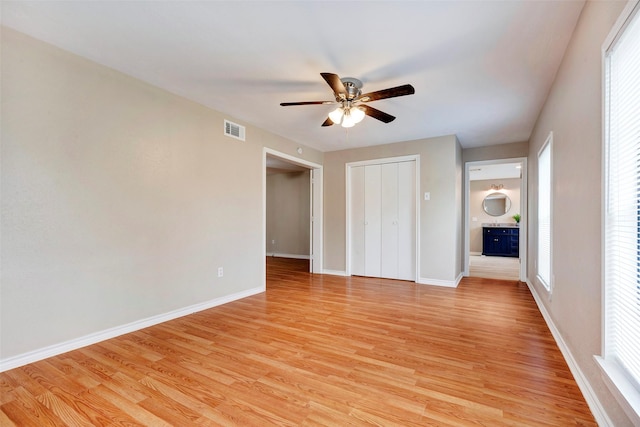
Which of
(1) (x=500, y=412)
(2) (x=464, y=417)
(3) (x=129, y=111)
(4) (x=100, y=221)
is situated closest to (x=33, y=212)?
(4) (x=100, y=221)

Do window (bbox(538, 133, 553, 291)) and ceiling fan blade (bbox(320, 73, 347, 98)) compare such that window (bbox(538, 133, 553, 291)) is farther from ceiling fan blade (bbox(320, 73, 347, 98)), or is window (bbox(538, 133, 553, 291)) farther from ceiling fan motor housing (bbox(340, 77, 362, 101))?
ceiling fan blade (bbox(320, 73, 347, 98))

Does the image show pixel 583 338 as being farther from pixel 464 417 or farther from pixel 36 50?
pixel 36 50

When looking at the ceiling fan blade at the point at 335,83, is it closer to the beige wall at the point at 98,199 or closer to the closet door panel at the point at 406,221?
the beige wall at the point at 98,199

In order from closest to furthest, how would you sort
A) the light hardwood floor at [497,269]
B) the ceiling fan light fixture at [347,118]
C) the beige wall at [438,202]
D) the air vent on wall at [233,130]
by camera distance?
1. the ceiling fan light fixture at [347,118]
2. the air vent on wall at [233,130]
3. the beige wall at [438,202]
4. the light hardwood floor at [497,269]

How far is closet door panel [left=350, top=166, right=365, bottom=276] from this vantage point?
5.44 metres

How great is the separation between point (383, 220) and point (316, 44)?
11.7ft

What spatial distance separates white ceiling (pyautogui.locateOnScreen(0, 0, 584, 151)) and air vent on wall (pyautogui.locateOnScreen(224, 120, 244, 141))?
332 mm

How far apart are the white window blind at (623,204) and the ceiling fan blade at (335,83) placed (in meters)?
1.58

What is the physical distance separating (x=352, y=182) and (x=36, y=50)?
4.45m

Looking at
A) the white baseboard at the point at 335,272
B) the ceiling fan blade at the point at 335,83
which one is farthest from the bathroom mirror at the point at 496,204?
the ceiling fan blade at the point at 335,83

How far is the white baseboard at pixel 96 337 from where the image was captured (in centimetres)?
208

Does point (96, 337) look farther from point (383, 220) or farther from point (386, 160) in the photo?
point (386, 160)

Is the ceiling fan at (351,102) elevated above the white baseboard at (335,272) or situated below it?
above

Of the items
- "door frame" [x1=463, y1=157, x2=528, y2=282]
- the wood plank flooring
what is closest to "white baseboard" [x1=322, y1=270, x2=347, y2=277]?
the wood plank flooring
